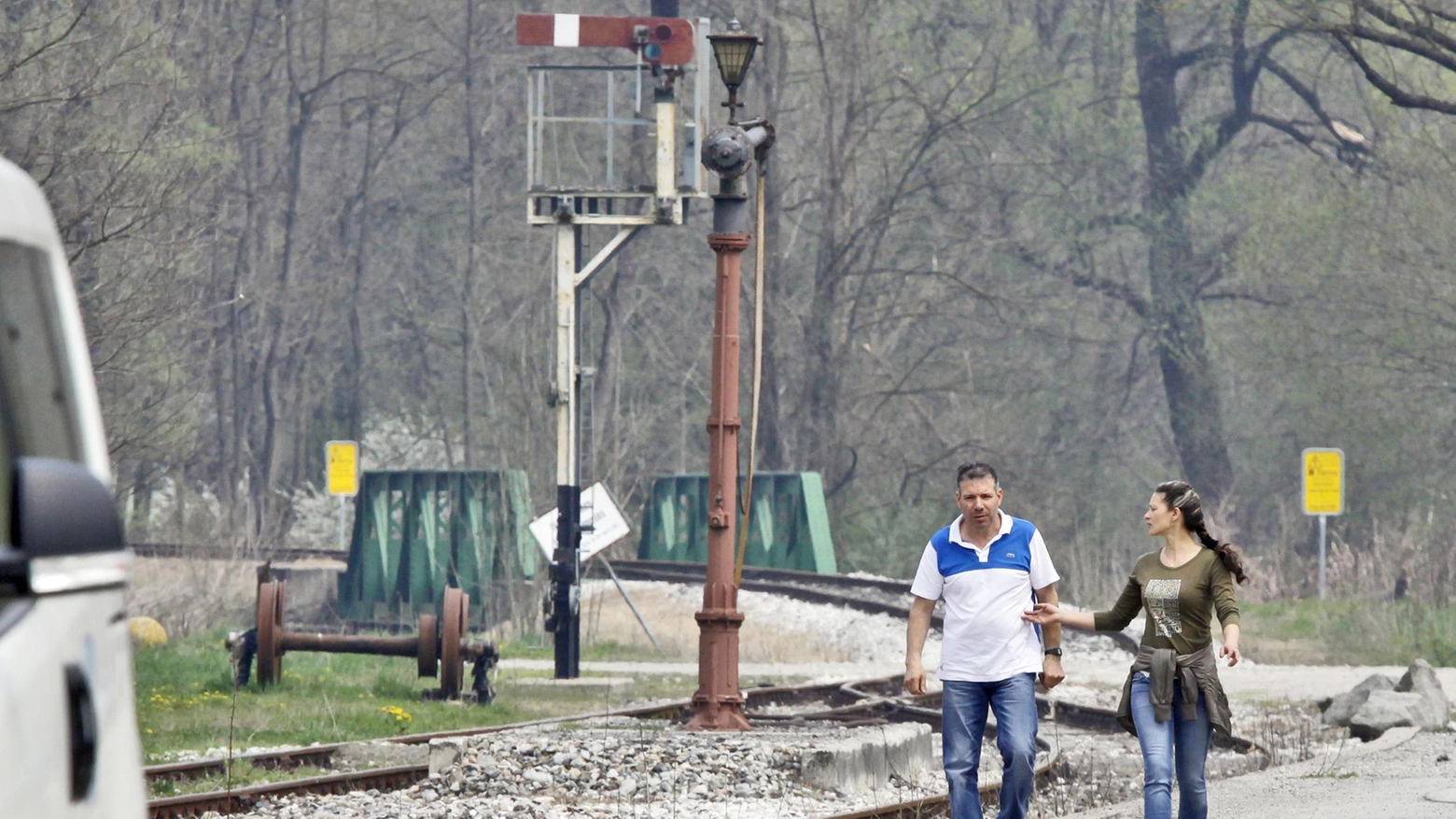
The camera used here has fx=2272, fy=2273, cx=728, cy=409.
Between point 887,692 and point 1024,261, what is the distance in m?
26.9

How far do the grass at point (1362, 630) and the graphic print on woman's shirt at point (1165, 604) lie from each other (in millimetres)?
14514

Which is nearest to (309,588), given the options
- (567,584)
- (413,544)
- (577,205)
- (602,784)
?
(413,544)

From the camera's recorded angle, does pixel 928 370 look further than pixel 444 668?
Yes

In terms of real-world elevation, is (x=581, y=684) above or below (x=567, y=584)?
below

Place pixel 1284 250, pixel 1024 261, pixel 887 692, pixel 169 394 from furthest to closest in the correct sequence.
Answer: pixel 1024 261
pixel 1284 250
pixel 169 394
pixel 887 692

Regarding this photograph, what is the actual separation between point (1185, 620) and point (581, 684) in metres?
11.3

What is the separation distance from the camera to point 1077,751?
1439 centimetres

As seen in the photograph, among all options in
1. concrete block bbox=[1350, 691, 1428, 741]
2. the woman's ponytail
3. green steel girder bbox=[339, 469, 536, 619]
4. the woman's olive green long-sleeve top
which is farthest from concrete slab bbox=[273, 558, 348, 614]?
the woman's ponytail

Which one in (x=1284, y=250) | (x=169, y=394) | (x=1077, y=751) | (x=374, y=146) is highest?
(x=374, y=146)

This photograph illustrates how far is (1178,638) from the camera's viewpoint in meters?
7.99

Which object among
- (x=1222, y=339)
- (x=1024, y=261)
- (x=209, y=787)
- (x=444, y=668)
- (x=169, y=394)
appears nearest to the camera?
(x=209, y=787)

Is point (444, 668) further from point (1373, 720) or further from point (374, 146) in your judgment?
point (374, 146)

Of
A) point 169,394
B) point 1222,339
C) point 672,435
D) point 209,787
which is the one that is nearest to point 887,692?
point 209,787

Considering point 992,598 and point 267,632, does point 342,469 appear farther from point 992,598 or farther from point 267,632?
point 992,598
